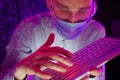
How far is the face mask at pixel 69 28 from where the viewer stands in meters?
1.15

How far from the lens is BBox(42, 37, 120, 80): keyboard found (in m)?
Answer: 0.82

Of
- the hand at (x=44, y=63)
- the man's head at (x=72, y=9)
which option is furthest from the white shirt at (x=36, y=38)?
the hand at (x=44, y=63)

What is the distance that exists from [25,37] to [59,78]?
0.47 meters

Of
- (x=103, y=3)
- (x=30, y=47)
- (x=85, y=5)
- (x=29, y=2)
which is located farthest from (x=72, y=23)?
(x=103, y=3)

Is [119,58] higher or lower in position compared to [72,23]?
higher

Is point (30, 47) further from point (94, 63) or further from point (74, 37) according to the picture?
point (94, 63)

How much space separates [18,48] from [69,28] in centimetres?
24

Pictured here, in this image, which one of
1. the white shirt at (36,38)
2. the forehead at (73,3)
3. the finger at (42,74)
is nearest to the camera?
the finger at (42,74)

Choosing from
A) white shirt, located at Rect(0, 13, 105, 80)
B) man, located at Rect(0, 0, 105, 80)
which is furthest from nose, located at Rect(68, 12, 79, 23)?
white shirt, located at Rect(0, 13, 105, 80)

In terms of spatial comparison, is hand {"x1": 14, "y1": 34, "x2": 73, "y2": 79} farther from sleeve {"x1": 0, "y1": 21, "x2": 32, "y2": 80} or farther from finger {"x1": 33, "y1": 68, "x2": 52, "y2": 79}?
sleeve {"x1": 0, "y1": 21, "x2": 32, "y2": 80}

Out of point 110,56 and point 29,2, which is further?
point 29,2

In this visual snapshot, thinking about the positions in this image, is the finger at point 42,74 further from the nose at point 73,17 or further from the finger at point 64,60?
the nose at point 73,17

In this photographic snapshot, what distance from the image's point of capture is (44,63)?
33.5 inches

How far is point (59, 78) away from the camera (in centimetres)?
83
